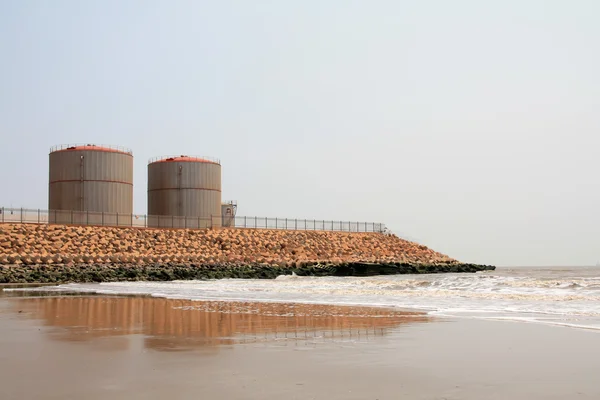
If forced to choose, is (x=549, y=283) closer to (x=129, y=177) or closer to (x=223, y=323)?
(x=223, y=323)

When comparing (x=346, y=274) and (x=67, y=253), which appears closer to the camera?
(x=67, y=253)

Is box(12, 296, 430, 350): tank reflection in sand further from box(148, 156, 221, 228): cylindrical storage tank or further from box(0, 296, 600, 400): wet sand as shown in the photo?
box(148, 156, 221, 228): cylindrical storage tank

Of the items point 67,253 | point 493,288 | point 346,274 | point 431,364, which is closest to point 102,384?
point 431,364

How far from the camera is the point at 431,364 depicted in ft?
22.8

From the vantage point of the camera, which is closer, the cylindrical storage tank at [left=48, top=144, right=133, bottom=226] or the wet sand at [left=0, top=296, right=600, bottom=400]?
the wet sand at [left=0, top=296, right=600, bottom=400]

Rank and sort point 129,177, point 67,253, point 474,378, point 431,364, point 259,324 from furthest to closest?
point 129,177
point 67,253
point 259,324
point 431,364
point 474,378

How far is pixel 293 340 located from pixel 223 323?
2645 millimetres

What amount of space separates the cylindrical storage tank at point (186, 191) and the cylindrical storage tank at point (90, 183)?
441 cm

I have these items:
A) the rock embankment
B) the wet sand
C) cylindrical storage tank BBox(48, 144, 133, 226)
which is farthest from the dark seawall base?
the wet sand

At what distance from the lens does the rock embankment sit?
129ft

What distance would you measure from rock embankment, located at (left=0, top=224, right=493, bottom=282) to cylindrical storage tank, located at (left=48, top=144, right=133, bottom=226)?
359cm

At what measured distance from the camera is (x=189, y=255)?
46.7m

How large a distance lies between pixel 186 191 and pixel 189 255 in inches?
412

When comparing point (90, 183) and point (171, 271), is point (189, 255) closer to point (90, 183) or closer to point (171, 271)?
Result: point (171, 271)
